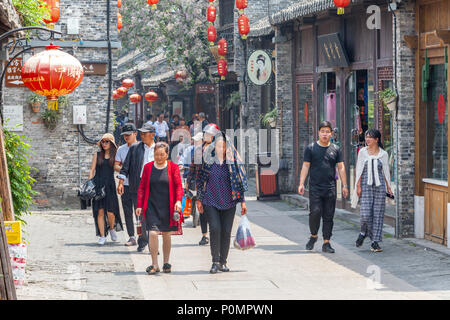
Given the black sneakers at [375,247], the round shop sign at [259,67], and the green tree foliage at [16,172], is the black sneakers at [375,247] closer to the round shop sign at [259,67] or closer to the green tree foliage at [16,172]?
the green tree foliage at [16,172]

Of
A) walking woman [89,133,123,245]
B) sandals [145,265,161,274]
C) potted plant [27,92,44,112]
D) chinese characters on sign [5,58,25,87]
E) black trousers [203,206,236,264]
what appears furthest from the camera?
potted plant [27,92,44,112]

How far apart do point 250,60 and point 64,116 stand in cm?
554

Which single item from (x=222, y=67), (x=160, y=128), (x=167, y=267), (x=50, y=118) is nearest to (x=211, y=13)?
(x=222, y=67)

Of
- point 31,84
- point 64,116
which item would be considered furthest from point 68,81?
point 64,116

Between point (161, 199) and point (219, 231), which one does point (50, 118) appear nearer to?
point (161, 199)

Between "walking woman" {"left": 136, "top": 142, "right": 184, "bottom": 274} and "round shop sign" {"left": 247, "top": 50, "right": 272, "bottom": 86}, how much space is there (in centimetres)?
1151

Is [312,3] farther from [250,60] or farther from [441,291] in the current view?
[441,291]

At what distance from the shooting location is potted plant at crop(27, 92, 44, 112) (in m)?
18.8

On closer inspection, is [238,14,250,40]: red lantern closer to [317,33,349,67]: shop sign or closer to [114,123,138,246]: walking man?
[317,33,349,67]: shop sign

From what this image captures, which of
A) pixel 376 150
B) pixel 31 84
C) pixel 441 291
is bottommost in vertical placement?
pixel 441 291

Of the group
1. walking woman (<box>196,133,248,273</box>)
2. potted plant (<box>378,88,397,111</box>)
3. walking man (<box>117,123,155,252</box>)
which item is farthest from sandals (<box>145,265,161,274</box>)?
potted plant (<box>378,88,397,111</box>)

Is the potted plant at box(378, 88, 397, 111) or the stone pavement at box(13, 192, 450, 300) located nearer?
the stone pavement at box(13, 192, 450, 300)

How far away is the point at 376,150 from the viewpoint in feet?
42.4

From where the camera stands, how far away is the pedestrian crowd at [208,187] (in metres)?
11.2
